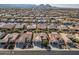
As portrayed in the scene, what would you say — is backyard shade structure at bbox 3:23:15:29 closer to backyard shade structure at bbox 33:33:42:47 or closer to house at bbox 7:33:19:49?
house at bbox 7:33:19:49

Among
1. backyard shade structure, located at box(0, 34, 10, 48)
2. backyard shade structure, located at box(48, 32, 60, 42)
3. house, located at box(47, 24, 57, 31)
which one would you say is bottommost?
backyard shade structure, located at box(0, 34, 10, 48)

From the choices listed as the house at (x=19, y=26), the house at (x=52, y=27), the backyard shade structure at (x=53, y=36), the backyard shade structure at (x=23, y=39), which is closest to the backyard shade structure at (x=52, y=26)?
the house at (x=52, y=27)

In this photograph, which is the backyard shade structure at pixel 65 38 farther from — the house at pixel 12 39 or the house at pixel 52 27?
the house at pixel 12 39

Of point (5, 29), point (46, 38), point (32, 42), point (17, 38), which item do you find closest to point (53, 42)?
point (46, 38)

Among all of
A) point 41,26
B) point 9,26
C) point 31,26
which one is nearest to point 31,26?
point 31,26

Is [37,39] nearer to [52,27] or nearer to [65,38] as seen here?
[52,27]

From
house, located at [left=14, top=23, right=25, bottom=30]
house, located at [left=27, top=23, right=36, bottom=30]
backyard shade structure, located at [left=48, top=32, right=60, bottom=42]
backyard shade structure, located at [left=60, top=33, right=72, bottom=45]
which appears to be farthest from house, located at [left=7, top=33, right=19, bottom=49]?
backyard shade structure, located at [left=60, top=33, right=72, bottom=45]
